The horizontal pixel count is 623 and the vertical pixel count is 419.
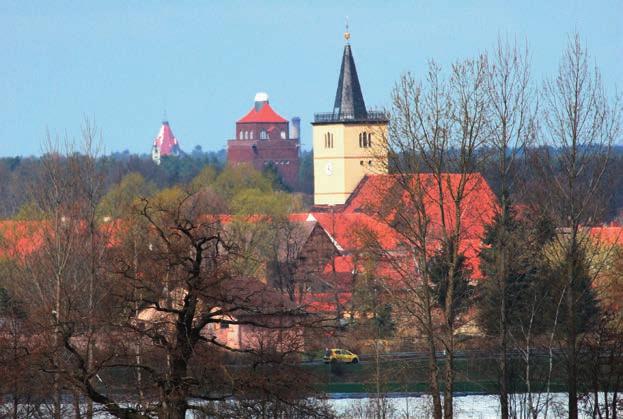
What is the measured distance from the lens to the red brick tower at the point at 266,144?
162m

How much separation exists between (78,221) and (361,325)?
11.7 m

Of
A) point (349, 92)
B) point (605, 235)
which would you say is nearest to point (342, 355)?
point (605, 235)

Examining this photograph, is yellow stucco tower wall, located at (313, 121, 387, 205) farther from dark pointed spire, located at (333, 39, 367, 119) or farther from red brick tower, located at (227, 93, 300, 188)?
red brick tower, located at (227, 93, 300, 188)

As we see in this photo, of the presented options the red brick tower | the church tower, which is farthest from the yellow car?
the red brick tower

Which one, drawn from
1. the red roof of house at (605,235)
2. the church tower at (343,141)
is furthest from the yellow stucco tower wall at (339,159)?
the red roof of house at (605,235)

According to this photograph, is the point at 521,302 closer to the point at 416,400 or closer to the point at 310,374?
the point at 416,400

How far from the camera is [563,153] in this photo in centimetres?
2464

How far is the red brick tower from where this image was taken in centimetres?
16238

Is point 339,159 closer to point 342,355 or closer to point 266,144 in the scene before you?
point 342,355

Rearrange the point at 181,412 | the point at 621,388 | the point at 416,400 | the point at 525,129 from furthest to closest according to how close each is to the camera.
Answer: the point at 416,400 → the point at 525,129 → the point at 621,388 → the point at 181,412

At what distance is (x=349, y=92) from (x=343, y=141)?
3.26m

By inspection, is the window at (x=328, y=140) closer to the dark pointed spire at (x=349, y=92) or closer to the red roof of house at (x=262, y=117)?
the dark pointed spire at (x=349, y=92)

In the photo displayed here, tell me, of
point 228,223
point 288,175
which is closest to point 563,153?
point 228,223

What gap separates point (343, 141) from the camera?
84938mm
